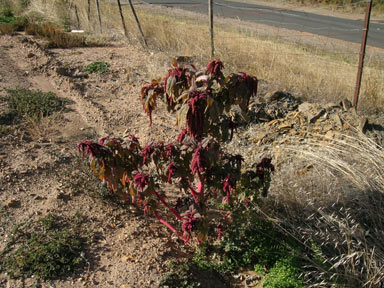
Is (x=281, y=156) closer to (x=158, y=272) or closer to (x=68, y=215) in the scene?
(x=158, y=272)

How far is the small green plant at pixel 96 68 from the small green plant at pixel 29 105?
1371 mm

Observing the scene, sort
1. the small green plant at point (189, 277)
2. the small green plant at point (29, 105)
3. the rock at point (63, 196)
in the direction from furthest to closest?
1. the small green plant at point (29, 105)
2. the rock at point (63, 196)
3. the small green plant at point (189, 277)

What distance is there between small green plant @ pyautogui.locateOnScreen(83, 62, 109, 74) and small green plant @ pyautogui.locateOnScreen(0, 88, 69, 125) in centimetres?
137

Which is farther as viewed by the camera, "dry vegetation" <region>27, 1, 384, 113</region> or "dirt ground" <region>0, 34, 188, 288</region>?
"dry vegetation" <region>27, 1, 384, 113</region>

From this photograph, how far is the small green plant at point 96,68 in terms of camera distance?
7.17 m

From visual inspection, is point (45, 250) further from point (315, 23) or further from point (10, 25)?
point (315, 23)

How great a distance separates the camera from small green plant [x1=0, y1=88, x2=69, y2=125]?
511cm

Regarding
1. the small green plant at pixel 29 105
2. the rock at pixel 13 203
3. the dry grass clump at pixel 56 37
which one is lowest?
the rock at pixel 13 203

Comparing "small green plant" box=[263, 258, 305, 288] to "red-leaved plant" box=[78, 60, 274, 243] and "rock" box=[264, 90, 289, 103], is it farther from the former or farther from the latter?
"rock" box=[264, 90, 289, 103]

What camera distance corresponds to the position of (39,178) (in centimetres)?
381

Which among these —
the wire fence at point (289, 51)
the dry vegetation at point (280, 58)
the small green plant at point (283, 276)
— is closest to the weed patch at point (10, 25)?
the dry vegetation at point (280, 58)

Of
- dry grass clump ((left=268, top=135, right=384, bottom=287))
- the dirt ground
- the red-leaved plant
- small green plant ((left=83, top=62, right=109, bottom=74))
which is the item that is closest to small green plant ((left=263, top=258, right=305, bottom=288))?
dry grass clump ((left=268, top=135, right=384, bottom=287))

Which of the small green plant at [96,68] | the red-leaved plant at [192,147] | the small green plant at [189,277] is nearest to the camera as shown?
the red-leaved plant at [192,147]

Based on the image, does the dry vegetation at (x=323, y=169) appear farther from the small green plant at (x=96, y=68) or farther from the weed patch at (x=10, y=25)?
the small green plant at (x=96, y=68)
